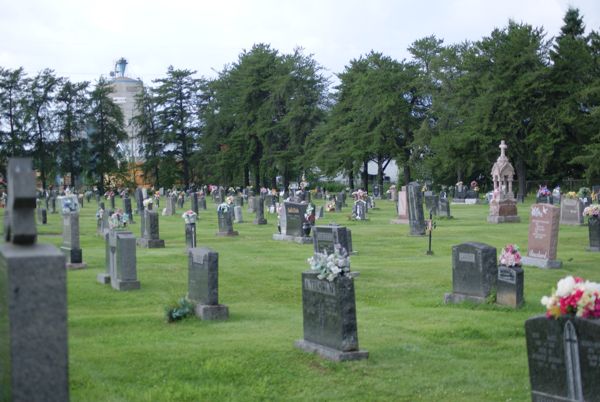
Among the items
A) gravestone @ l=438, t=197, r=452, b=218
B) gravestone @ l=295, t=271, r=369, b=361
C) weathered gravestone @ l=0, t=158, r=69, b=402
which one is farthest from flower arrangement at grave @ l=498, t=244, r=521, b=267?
gravestone @ l=438, t=197, r=452, b=218

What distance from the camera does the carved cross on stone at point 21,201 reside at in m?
5.55

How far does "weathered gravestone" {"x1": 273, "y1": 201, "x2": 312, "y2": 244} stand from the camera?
27.8 meters

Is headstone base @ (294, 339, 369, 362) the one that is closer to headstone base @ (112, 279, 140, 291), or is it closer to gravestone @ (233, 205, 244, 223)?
headstone base @ (112, 279, 140, 291)

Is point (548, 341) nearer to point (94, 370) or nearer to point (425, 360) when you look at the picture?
point (425, 360)

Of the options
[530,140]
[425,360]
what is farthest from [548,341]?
[530,140]

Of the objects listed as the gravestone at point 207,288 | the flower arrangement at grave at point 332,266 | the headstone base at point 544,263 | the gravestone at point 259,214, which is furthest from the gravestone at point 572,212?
the flower arrangement at grave at point 332,266

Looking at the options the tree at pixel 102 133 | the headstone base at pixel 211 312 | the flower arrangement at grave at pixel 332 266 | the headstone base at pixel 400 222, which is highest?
the tree at pixel 102 133

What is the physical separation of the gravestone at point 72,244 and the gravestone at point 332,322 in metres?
11.2

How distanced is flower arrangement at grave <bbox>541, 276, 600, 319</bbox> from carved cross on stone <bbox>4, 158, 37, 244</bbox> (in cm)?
449

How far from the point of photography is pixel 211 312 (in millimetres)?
13477

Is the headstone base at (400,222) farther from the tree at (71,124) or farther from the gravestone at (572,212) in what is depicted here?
the tree at (71,124)

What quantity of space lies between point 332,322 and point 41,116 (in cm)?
8498

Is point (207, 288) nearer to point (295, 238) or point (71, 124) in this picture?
point (295, 238)

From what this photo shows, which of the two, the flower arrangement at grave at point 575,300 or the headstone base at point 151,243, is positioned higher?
the flower arrangement at grave at point 575,300
